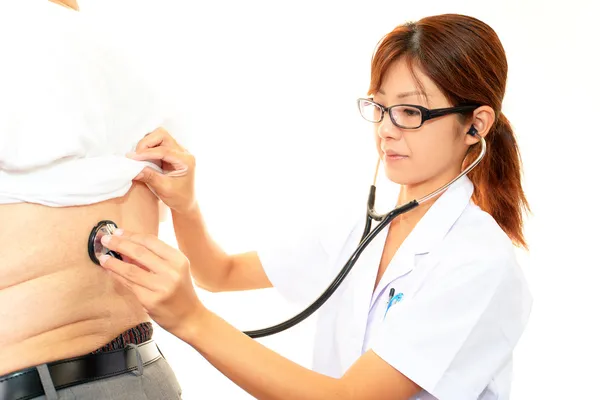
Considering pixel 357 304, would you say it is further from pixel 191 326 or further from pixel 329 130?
pixel 329 130

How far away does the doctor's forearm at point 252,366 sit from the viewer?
120 cm

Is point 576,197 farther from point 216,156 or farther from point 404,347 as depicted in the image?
point 404,347

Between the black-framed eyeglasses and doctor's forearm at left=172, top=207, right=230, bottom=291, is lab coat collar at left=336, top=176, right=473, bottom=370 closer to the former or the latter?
the black-framed eyeglasses

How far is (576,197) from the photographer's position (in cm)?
240

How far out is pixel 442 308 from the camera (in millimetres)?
1355

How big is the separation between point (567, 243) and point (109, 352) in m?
1.71

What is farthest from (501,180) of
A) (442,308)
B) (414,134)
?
(442,308)

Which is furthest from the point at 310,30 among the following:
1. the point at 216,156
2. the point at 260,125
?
the point at 216,156

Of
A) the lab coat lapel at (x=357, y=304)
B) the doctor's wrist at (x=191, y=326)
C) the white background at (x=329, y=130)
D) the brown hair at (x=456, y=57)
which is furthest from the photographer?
the white background at (x=329, y=130)

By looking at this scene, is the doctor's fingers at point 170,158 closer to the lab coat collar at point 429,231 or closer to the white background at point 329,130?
the lab coat collar at point 429,231

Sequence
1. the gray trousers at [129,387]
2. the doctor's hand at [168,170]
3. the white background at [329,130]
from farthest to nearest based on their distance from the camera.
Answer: the white background at [329,130]
the doctor's hand at [168,170]
the gray trousers at [129,387]

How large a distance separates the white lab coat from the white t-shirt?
553mm

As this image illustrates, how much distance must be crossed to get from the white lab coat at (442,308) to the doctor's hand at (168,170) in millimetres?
409

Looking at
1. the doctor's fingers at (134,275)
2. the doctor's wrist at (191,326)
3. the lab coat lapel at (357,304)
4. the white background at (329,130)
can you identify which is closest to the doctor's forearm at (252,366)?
the doctor's wrist at (191,326)
